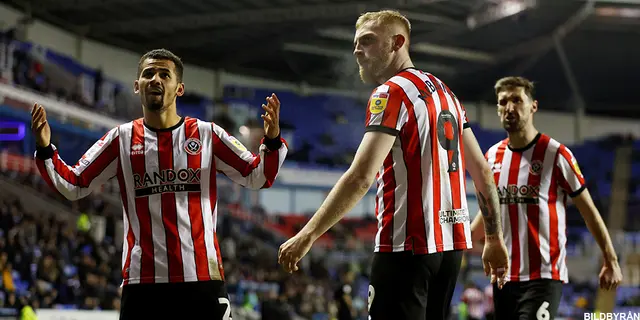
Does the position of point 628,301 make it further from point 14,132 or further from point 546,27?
point 14,132

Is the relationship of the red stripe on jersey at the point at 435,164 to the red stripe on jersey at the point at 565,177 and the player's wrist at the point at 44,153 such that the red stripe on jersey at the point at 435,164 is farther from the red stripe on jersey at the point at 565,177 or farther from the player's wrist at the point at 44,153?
the red stripe on jersey at the point at 565,177

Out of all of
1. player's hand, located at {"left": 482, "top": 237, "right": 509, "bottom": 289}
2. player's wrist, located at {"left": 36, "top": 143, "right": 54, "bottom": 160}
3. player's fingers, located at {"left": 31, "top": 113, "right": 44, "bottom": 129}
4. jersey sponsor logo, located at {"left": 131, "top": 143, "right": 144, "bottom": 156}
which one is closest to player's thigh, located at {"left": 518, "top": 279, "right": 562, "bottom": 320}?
player's hand, located at {"left": 482, "top": 237, "right": 509, "bottom": 289}

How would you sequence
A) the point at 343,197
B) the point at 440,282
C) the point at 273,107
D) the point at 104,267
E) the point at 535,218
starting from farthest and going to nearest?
the point at 104,267, the point at 535,218, the point at 273,107, the point at 440,282, the point at 343,197

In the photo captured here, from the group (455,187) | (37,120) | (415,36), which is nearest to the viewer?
(455,187)

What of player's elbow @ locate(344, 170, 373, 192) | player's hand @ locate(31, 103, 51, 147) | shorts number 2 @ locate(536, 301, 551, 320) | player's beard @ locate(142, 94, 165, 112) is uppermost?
player's beard @ locate(142, 94, 165, 112)

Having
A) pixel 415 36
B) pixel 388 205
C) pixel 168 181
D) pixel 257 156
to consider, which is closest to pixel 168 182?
pixel 168 181

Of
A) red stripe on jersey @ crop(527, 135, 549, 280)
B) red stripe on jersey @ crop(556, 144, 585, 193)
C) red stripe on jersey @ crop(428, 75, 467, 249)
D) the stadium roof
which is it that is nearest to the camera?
red stripe on jersey @ crop(428, 75, 467, 249)

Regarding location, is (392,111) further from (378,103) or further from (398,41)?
(398,41)

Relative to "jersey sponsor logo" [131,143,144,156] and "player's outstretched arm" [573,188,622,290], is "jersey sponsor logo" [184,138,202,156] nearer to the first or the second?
"jersey sponsor logo" [131,143,144,156]

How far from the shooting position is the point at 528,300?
5719 millimetres

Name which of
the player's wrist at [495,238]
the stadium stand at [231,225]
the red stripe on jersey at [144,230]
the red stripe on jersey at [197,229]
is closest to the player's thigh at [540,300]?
the player's wrist at [495,238]

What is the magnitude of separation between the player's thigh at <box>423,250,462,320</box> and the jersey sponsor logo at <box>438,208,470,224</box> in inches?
5.9

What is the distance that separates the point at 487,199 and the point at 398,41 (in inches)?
37.1

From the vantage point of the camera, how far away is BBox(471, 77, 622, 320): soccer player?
576 cm
